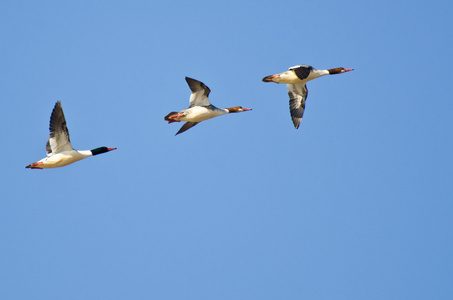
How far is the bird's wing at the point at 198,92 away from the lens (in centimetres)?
1862

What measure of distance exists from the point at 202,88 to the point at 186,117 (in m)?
1.01

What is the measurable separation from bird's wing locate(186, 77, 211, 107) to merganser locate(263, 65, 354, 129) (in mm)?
2162

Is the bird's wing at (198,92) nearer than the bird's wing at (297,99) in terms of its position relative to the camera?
Yes

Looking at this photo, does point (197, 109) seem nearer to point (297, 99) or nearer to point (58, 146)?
point (58, 146)

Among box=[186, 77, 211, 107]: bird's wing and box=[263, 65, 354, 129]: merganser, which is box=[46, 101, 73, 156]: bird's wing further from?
box=[263, 65, 354, 129]: merganser

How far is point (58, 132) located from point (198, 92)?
4.16 meters

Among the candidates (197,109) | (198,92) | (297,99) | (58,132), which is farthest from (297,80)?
(58,132)

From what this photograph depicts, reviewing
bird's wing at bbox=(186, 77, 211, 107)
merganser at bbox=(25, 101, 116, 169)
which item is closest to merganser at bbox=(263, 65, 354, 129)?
bird's wing at bbox=(186, 77, 211, 107)

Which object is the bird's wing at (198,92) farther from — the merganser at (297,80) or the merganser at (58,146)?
the merganser at (58,146)

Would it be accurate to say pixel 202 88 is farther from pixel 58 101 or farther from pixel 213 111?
pixel 58 101

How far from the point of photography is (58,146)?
17.2m

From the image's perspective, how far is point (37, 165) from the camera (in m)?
17.2

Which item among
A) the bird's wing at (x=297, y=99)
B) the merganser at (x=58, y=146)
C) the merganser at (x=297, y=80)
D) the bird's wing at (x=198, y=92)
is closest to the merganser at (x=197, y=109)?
the bird's wing at (x=198, y=92)

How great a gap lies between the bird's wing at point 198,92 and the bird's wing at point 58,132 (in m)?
3.76
